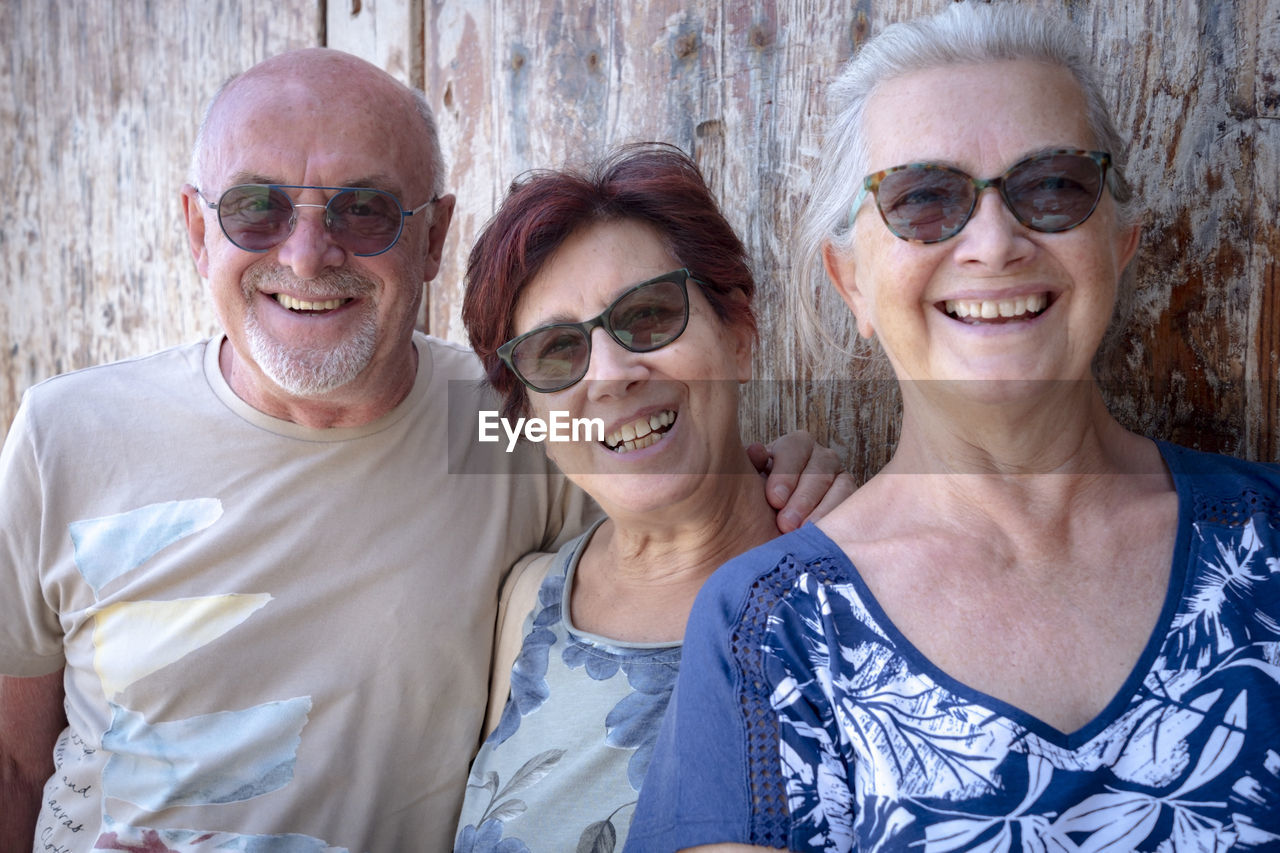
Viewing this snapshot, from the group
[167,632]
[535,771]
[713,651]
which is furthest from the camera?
[167,632]

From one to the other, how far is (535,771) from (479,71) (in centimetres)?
204

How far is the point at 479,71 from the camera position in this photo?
9.86ft

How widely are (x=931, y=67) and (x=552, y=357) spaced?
88 cm

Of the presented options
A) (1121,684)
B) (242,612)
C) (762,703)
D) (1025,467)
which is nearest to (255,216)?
(242,612)

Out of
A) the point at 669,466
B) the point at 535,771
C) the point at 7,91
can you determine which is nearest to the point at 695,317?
the point at 669,466

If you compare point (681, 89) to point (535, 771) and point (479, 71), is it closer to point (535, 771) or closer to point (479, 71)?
point (479, 71)

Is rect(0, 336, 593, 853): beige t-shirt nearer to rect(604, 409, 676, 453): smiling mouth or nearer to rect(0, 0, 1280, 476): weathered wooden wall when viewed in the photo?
rect(604, 409, 676, 453): smiling mouth

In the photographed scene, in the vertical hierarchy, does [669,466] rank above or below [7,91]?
below

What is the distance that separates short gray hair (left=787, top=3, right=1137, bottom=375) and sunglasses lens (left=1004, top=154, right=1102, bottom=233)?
0.31ft

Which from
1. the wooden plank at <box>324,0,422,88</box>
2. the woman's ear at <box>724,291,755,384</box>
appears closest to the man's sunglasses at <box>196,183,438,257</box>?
the woman's ear at <box>724,291,755,384</box>

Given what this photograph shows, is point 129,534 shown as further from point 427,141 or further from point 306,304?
point 427,141

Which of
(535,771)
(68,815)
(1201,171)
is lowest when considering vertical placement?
(68,815)

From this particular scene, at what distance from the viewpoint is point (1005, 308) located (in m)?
1.51

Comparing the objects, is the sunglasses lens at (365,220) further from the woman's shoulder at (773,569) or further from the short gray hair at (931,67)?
the woman's shoulder at (773,569)
